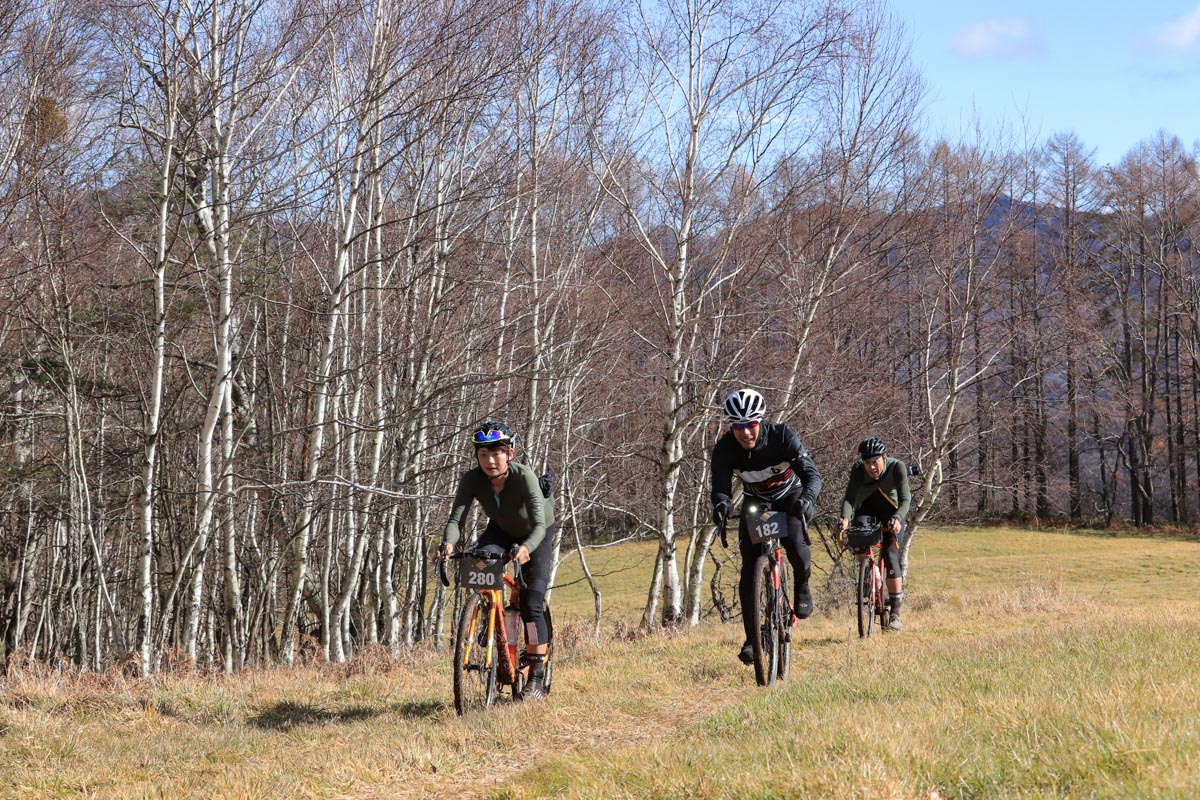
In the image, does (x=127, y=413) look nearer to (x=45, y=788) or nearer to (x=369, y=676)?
(x=369, y=676)

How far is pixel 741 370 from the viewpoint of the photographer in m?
19.4

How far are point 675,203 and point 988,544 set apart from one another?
1181 inches

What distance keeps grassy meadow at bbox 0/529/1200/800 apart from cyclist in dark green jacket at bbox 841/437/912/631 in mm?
706

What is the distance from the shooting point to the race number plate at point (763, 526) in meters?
7.32

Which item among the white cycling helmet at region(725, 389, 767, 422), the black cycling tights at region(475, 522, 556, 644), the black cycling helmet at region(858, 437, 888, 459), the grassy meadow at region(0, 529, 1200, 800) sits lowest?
the grassy meadow at region(0, 529, 1200, 800)

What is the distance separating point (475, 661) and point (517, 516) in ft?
3.35

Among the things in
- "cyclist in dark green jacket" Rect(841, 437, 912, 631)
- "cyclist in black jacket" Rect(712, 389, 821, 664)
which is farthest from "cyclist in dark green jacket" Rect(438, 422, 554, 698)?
"cyclist in dark green jacket" Rect(841, 437, 912, 631)

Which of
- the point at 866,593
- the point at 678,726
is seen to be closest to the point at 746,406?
the point at 678,726

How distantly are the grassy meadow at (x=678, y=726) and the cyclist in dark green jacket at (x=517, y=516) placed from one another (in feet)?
1.64

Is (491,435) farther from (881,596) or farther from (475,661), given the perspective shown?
(881,596)

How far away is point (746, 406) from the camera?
7129 millimetres

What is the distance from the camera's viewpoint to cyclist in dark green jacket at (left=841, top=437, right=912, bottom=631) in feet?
34.6

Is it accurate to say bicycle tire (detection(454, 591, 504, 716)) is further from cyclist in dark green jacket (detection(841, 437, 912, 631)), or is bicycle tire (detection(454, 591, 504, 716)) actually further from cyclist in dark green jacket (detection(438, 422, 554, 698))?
cyclist in dark green jacket (detection(841, 437, 912, 631))

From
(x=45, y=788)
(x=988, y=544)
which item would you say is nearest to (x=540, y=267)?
(x=45, y=788)
